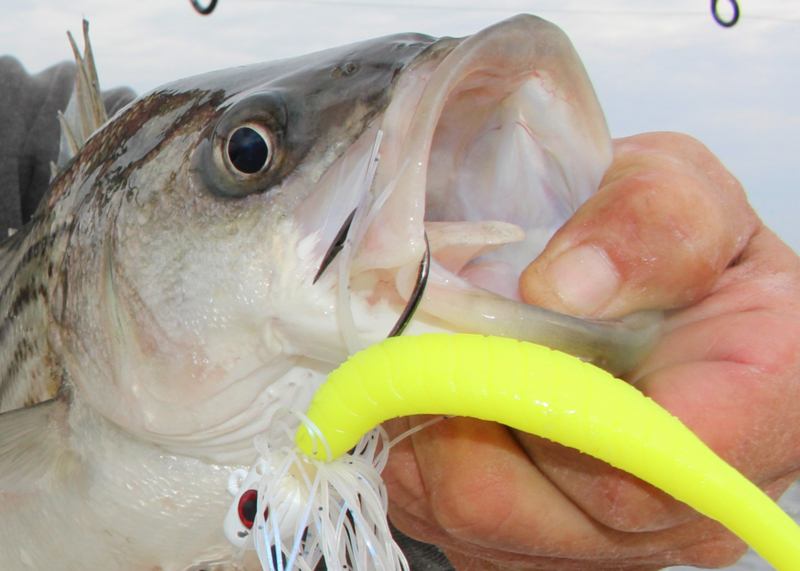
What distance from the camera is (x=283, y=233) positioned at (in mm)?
637

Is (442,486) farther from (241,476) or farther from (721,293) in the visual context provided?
(721,293)

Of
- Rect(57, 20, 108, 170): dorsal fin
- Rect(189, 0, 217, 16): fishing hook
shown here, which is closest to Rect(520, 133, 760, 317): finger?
Rect(57, 20, 108, 170): dorsal fin

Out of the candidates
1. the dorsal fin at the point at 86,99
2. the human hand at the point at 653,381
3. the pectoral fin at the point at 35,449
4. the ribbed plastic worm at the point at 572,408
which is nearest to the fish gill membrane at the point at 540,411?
the ribbed plastic worm at the point at 572,408

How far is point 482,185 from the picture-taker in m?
0.72

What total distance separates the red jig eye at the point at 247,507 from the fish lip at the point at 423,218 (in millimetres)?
281

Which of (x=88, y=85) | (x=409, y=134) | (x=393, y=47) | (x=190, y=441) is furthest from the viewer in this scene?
(x=88, y=85)

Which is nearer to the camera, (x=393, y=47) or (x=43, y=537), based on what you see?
(x=393, y=47)

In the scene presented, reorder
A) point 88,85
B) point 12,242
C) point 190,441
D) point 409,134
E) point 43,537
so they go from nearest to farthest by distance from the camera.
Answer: point 409,134 < point 190,441 < point 43,537 < point 12,242 < point 88,85

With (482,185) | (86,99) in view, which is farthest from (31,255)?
(482,185)

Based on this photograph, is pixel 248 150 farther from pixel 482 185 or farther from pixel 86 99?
pixel 86 99

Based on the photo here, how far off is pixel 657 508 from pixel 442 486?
0.74 ft

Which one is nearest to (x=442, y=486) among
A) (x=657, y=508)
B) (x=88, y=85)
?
(x=657, y=508)

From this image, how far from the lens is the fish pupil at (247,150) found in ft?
2.17

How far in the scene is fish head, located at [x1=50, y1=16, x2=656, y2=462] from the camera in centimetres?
57
